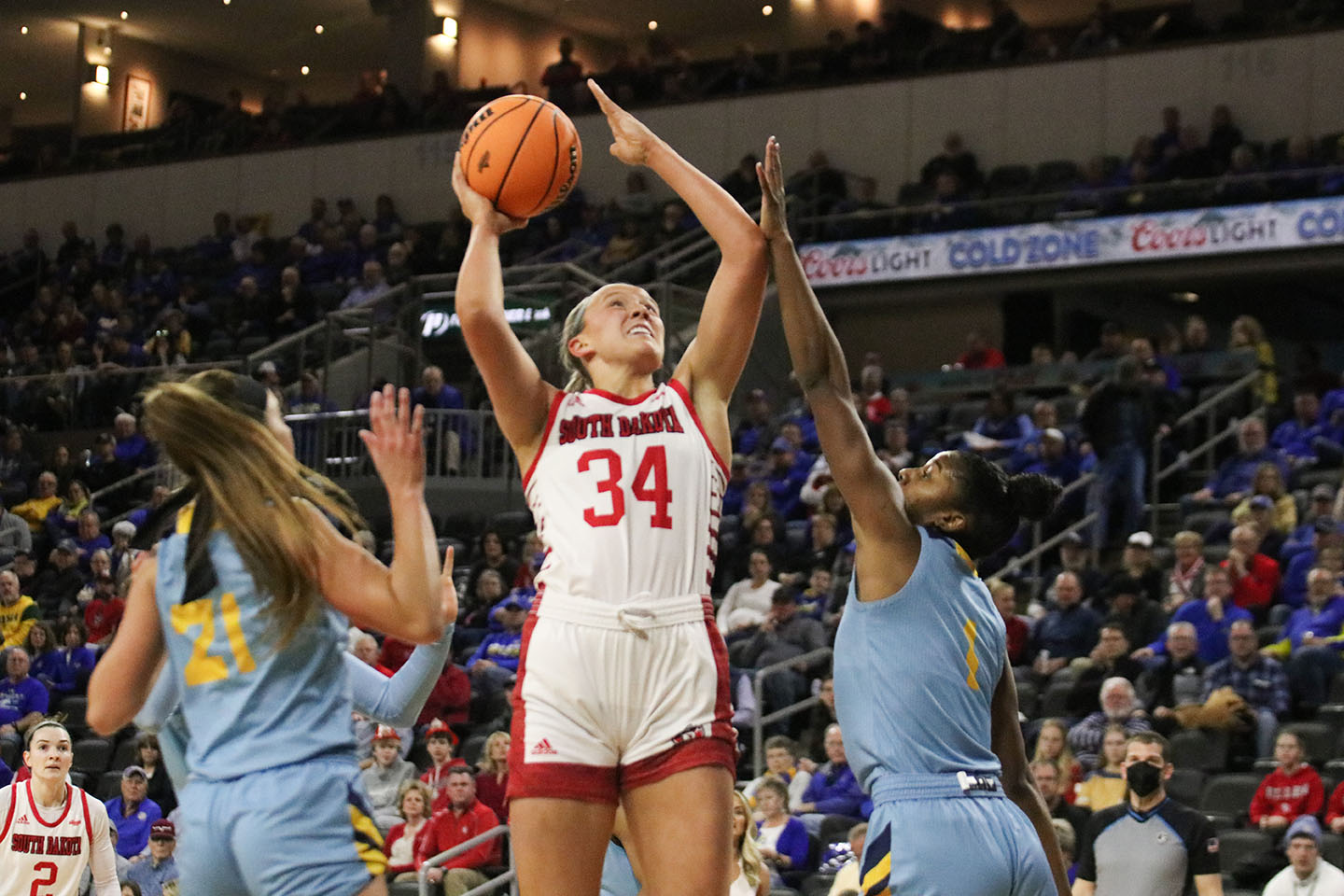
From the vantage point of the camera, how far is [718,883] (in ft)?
14.1

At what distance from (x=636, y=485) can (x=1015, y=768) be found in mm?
1376

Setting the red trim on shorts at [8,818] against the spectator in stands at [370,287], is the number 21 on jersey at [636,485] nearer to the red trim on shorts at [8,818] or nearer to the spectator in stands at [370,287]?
the red trim on shorts at [8,818]

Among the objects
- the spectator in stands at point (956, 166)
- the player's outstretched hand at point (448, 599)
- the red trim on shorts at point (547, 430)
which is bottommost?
the player's outstretched hand at point (448, 599)

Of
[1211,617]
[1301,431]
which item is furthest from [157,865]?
[1301,431]

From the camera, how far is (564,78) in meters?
25.4

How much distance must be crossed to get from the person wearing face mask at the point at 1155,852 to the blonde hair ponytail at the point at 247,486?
524cm

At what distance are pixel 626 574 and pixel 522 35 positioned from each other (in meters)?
25.7

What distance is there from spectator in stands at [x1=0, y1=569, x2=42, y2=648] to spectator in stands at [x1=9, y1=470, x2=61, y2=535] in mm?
2337

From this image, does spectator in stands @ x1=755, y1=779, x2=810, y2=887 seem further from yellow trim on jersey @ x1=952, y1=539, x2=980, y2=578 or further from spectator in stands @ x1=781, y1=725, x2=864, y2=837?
yellow trim on jersey @ x1=952, y1=539, x2=980, y2=578

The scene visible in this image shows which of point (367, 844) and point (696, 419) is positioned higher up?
point (696, 419)

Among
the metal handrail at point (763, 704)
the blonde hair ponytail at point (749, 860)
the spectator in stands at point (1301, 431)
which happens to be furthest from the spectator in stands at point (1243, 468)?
the blonde hair ponytail at point (749, 860)

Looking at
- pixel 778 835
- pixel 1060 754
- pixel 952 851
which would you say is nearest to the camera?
pixel 952 851

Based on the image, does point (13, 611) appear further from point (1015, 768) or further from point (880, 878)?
point (880, 878)

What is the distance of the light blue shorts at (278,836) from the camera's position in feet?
11.8
